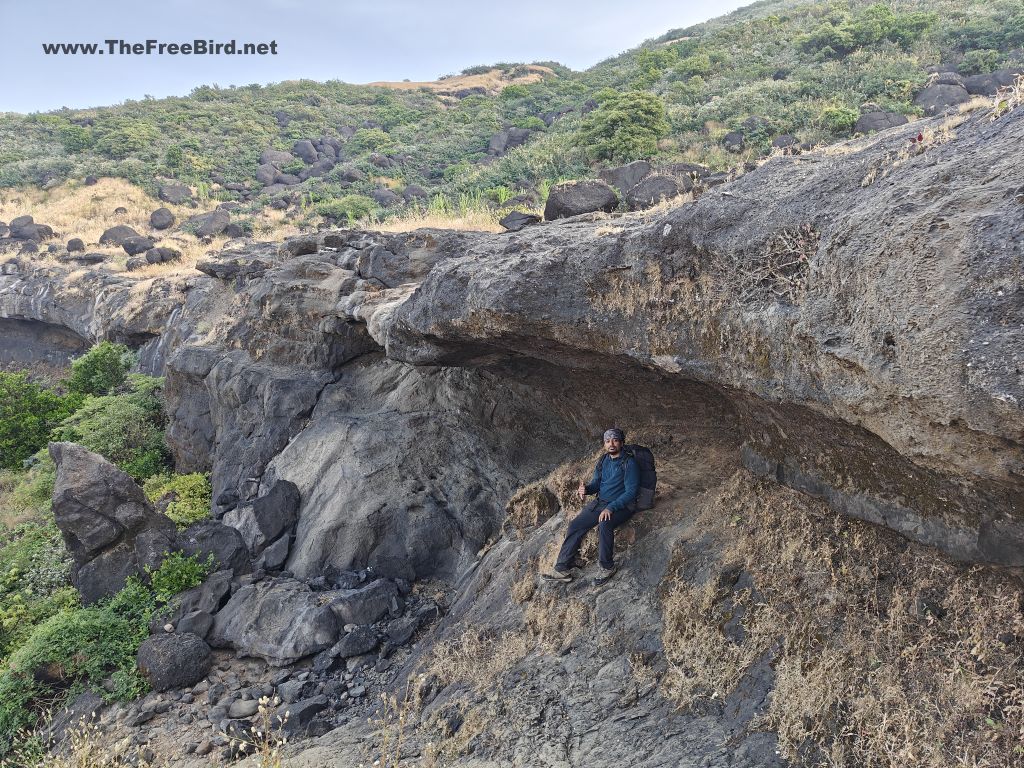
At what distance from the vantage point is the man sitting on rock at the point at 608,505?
21.5 ft

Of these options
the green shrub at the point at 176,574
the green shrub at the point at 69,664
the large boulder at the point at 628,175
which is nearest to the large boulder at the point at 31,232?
the green shrub at the point at 176,574

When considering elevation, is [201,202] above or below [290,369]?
above

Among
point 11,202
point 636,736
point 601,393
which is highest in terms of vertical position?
point 11,202

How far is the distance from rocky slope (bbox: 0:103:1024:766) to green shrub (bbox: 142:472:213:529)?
555 millimetres

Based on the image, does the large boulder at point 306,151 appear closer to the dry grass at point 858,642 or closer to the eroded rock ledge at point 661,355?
the eroded rock ledge at point 661,355

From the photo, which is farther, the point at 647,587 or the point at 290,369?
the point at 290,369

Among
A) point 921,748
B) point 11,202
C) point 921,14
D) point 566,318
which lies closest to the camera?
point 921,748

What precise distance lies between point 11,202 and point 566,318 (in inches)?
1630

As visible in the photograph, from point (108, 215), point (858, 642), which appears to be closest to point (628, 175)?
point (858, 642)

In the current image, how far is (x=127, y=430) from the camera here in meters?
16.2

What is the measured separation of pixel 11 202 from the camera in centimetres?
3528

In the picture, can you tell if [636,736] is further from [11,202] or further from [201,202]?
[11,202]

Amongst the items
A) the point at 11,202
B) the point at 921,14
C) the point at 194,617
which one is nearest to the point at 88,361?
the point at 194,617

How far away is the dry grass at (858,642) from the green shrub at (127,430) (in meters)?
14.3
